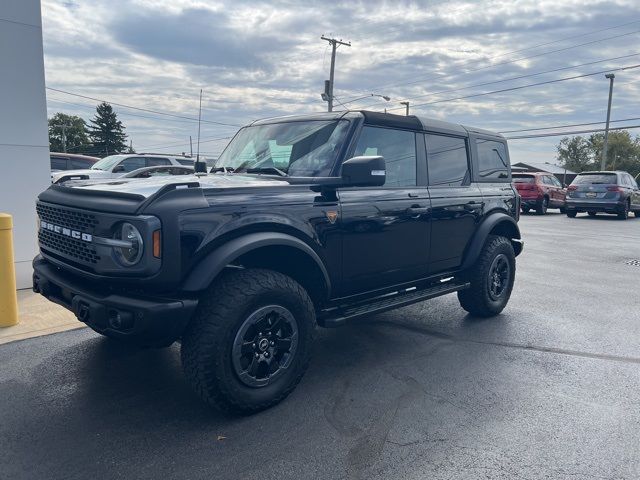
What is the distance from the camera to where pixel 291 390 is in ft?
11.3

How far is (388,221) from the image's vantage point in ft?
13.5

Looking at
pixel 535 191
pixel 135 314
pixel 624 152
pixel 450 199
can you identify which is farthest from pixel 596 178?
pixel 624 152

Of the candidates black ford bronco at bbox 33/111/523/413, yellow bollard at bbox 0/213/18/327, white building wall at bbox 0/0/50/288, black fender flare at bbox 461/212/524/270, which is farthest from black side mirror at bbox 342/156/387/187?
white building wall at bbox 0/0/50/288

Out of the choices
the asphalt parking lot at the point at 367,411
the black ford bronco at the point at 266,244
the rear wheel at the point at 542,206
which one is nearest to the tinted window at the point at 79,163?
the asphalt parking lot at the point at 367,411

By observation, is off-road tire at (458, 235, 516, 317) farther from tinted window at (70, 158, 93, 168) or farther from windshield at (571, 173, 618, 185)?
windshield at (571, 173, 618, 185)

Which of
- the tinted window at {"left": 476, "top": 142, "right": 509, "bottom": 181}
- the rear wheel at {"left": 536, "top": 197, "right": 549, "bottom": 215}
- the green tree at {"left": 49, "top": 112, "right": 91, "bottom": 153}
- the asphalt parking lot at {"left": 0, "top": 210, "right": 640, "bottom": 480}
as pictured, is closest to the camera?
the asphalt parking lot at {"left": 0, "top": 210, "right": 640, "bottom": 480}

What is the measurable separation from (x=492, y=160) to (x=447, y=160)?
100 cm

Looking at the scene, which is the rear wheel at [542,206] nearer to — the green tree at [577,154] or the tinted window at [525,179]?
the tinted window at [525,179]

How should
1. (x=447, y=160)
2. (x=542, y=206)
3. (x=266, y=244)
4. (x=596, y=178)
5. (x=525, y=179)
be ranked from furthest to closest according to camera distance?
(x=525, y=179)
(x=542, y=206)
(x=596, y=178)
(x=447, y=160)
(x=266, y=244)

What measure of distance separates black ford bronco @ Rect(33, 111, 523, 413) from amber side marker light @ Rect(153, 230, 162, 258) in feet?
0.04

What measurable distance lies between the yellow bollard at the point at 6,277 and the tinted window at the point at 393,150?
3436 millimetres

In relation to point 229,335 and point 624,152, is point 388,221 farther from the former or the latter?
point 624,152

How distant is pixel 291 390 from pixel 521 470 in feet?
4.88

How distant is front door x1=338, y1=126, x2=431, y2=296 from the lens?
12.7 ft
